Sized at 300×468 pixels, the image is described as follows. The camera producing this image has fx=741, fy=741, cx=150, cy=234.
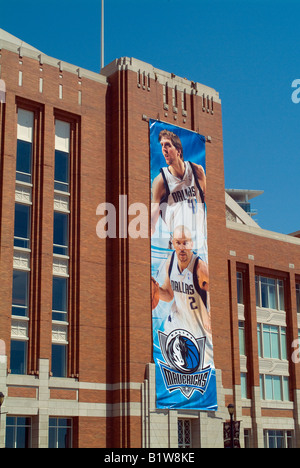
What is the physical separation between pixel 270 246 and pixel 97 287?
58.2 ft

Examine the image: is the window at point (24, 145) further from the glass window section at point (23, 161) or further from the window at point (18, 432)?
the window at point (18, 432)

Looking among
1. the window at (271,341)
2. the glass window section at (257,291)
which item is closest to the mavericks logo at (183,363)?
the window at (271,341)

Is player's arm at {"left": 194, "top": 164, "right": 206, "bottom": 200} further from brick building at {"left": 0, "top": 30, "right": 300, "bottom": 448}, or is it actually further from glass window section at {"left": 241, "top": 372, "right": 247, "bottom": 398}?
glass window section at {"left": 241, "top": 372, "right": 247, "bottom": 398}

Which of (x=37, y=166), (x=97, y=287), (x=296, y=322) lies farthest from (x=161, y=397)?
(x=296, y=322)

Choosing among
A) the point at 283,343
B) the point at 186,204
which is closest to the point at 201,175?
the point at 186,204

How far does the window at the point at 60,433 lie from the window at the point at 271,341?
1793 cm

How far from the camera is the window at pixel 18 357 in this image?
122 ft

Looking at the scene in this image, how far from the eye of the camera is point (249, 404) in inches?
1919

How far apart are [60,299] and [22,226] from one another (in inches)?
174

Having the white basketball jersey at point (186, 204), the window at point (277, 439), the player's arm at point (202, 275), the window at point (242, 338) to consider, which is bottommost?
the window at point (277, 439)

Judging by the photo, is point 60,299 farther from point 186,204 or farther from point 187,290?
point 186,204

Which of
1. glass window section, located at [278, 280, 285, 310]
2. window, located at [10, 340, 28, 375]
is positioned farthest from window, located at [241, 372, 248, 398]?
window, located at [10, 340, 28, 375]

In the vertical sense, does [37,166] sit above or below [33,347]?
above

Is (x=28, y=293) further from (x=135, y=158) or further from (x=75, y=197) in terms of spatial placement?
(x=135, y=158)
